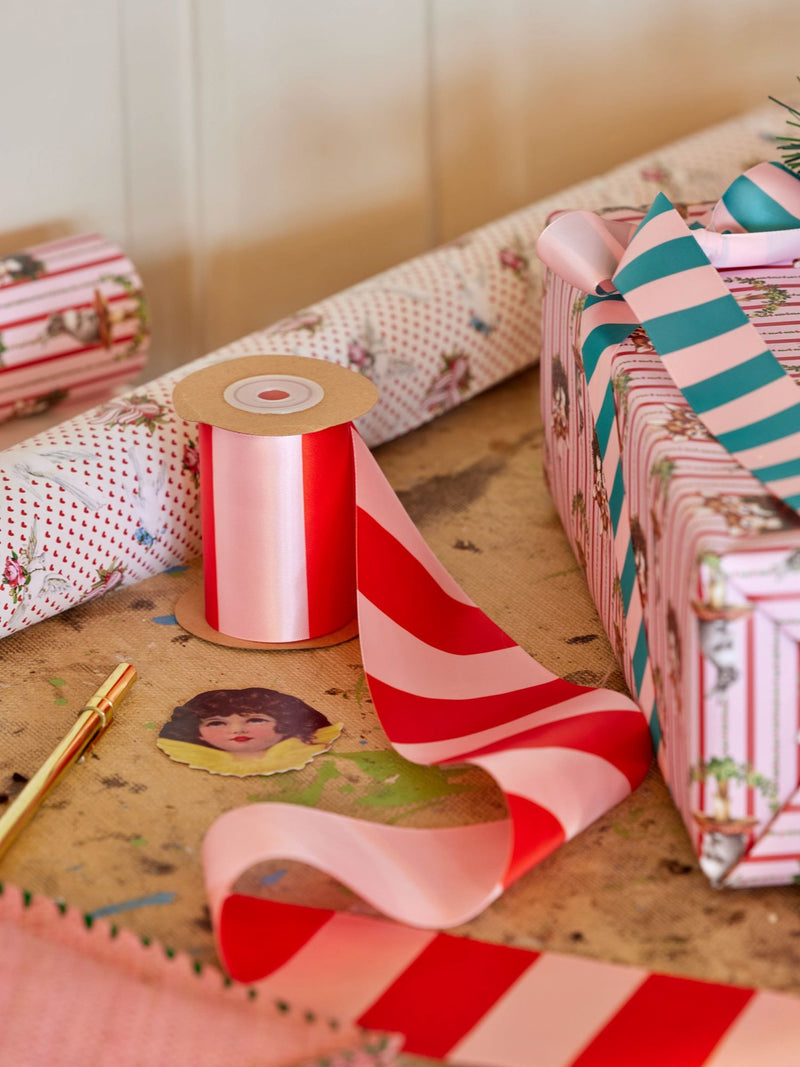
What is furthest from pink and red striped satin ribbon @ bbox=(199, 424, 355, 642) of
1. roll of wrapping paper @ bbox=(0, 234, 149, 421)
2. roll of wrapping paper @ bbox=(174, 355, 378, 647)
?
roll of wrapping paper @ bbox=(0, 234, 149, 421)

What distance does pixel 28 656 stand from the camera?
83 centimetres

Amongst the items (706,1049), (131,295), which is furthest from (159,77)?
(706,1049)

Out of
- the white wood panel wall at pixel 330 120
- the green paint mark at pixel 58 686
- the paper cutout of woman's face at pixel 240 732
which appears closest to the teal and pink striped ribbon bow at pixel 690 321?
the paper cutout of woman's face at pixel 240 732

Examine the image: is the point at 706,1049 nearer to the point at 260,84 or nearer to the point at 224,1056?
Answer: the point at 224,1056

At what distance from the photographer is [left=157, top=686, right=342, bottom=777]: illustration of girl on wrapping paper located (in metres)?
0.73

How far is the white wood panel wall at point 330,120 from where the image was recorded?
4.22ft

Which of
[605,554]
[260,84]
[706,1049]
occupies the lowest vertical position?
[706,1049]

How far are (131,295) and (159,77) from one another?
296 mm

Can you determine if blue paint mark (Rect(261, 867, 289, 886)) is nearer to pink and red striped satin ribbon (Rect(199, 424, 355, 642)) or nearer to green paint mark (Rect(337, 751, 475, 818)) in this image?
green paint mark (Rect(337, 751, 475, 818))

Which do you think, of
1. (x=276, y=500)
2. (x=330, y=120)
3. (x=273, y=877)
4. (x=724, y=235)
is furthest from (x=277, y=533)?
(x=330, y=120)

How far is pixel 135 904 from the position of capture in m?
0.63

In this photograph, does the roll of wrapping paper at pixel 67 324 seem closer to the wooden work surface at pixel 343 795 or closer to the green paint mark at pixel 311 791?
the wooden work surface at pixel 343 795

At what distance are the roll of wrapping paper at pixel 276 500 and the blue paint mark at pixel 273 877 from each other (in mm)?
218

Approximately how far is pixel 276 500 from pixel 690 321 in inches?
11.3
